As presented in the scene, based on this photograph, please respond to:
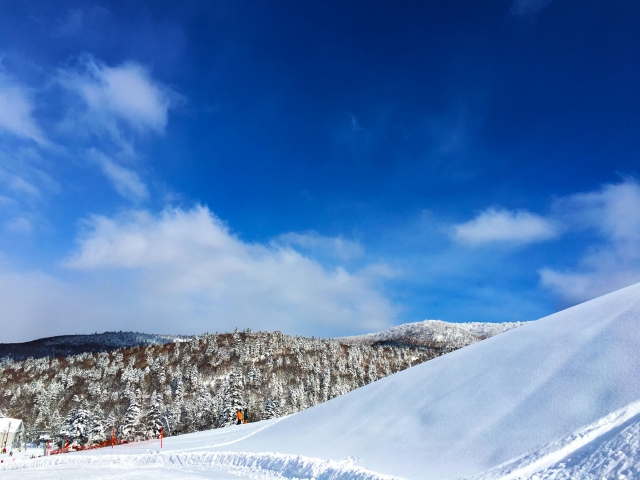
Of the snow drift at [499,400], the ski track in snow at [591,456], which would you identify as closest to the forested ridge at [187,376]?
the snow drift at [499,400]

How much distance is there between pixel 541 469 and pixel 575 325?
693cm

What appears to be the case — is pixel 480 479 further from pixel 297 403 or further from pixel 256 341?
pixel 256 341

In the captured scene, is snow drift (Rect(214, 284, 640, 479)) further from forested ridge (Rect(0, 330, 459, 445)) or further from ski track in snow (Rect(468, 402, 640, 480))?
forested ridge (Rect(0, 330, 459, 445))

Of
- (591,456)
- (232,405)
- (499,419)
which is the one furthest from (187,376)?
(591,456)

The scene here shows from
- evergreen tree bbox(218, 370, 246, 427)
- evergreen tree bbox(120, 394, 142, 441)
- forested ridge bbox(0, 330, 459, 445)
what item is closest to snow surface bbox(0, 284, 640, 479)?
evergreen tree bbox(218, 370, 246, 427)

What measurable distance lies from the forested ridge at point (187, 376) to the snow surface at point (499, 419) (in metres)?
61.1

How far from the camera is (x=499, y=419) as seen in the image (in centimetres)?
1002

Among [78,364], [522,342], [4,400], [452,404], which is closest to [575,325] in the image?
[522,342]

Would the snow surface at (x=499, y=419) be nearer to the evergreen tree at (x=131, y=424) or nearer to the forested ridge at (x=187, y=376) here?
the evergreen tree at (x=131, y=424)

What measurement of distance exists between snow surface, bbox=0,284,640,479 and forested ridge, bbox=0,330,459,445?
61114 millimetres

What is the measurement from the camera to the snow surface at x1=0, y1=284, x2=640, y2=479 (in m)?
7.39

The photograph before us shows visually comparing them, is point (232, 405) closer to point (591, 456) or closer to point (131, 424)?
point (131, 424)

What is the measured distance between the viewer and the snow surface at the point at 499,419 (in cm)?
739

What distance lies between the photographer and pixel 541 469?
7.09 metres
